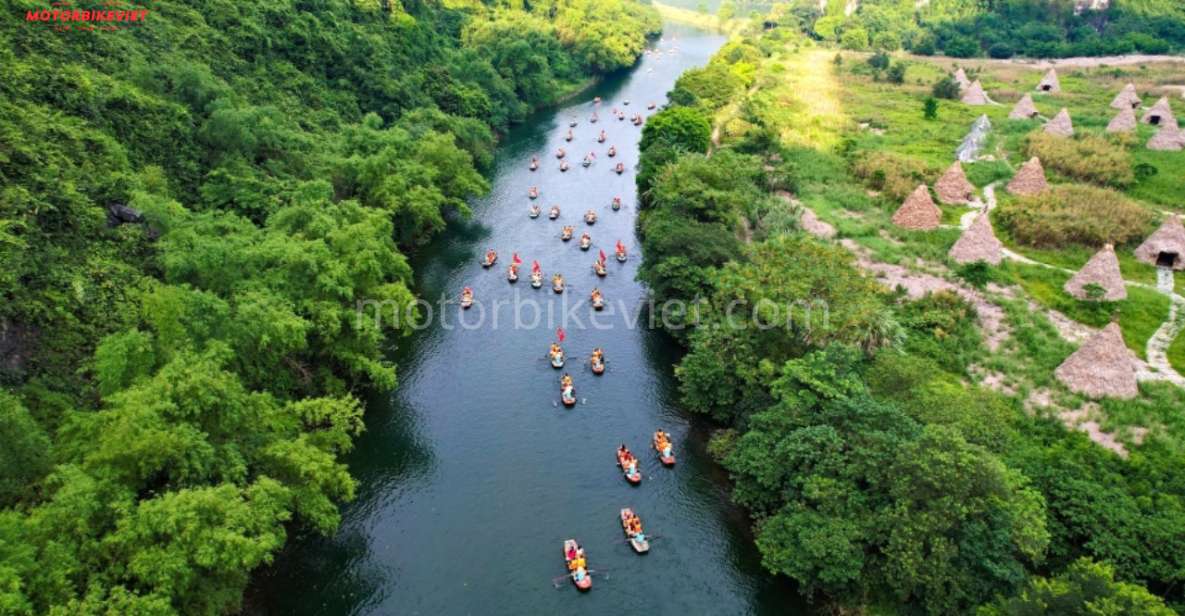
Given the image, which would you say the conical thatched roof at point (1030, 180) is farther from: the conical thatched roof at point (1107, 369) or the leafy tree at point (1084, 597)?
the leafy tree at point (1084, 597)

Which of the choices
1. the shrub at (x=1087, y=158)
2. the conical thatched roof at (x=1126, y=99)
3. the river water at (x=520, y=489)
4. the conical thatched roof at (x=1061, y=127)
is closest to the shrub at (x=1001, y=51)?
the conical thatched roof at (x=1126, y=99)

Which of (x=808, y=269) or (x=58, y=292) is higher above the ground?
(x=58, y=292)

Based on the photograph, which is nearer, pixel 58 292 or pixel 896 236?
pixel 58 292

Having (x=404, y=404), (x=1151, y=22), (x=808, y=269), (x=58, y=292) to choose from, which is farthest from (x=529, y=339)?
(x=1151, y=22)

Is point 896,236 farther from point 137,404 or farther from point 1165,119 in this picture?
point 137,404

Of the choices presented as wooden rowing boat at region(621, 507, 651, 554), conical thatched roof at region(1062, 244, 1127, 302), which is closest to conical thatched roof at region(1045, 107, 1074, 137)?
conical thatched roof at region(1062, 244, 1127, 302)

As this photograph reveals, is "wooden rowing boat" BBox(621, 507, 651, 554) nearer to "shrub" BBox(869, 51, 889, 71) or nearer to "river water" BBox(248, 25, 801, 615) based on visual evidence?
"river water" BBox(248, 25, 801, 615)

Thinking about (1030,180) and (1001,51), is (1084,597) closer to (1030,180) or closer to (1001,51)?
(1030,180)
